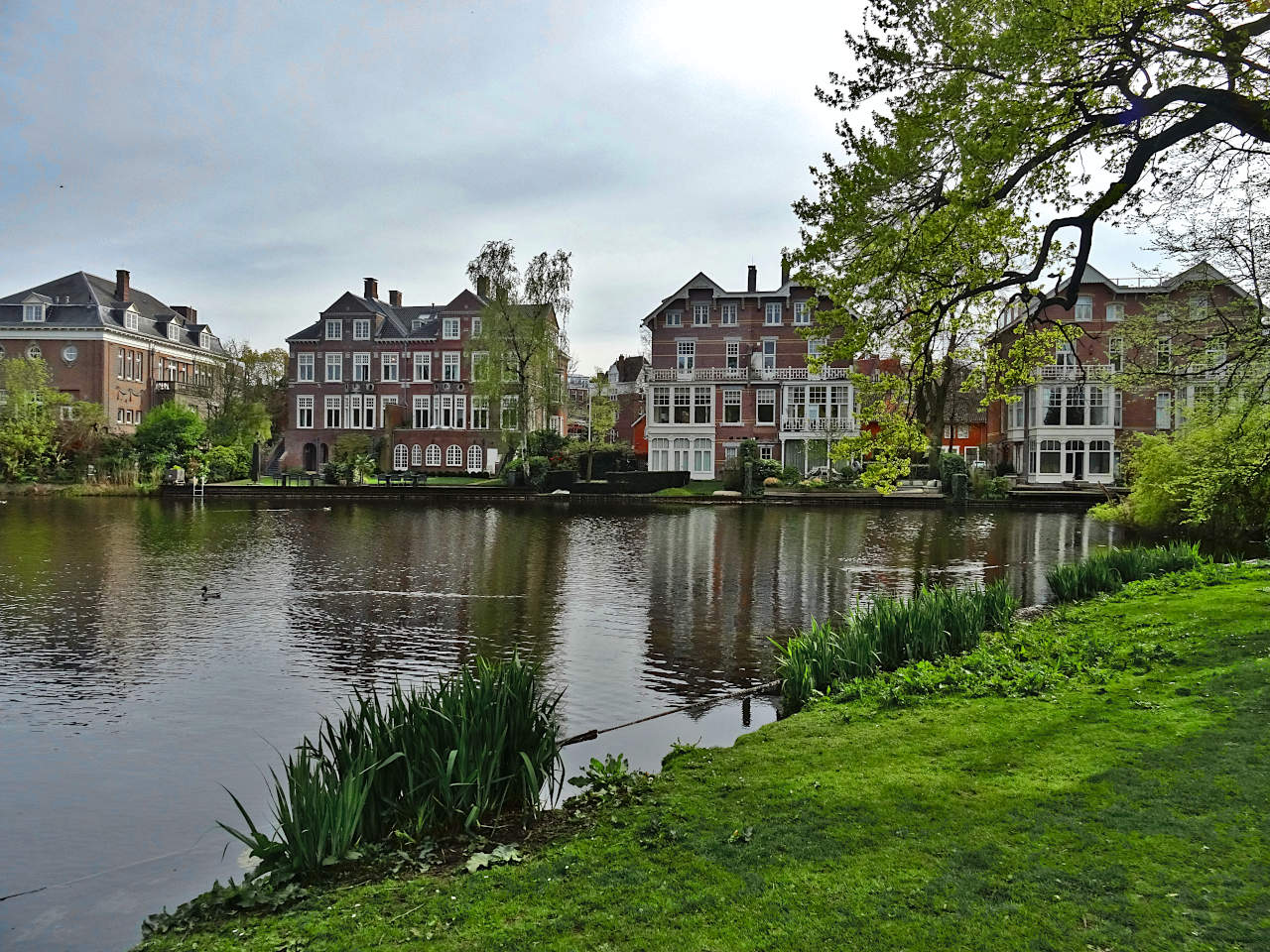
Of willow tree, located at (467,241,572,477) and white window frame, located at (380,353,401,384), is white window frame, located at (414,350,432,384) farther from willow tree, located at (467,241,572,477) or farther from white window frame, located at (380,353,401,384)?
willow tree, located at (467,241,572,477)

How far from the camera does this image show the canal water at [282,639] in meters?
6.47

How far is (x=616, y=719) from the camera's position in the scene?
29.5 ft

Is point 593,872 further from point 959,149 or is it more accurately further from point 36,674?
point 36,674

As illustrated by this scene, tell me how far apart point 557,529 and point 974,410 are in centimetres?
4587

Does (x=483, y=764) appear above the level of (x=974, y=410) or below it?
below

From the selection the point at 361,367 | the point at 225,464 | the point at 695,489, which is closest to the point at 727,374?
the point at 695,489

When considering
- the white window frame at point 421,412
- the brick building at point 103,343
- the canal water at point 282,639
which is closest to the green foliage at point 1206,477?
the canal water at point 282,639

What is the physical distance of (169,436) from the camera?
5566 centimetres

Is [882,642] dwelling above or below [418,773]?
above

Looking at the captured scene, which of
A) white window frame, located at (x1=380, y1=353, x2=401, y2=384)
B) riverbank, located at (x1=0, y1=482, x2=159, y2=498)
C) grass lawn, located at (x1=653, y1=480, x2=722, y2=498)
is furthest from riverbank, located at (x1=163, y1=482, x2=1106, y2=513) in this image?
white window frame, located at (x1=380, y1=353, x2=401, y2=384)

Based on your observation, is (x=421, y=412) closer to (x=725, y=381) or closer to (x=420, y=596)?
(x=725, y=381)

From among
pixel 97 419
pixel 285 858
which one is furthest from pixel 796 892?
pixel 97 419

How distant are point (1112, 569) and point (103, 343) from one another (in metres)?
72.4

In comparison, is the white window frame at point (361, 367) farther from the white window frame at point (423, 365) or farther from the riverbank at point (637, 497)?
the riverbank at point (637, 497)
